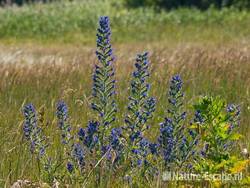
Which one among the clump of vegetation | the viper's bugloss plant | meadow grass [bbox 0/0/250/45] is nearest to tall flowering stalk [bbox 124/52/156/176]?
the clump of vegetation

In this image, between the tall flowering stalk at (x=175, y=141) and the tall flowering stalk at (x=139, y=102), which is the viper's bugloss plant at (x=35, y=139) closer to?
the tall flowering stalk at (x=139, y=102)

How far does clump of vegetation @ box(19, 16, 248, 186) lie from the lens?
3.02 metres

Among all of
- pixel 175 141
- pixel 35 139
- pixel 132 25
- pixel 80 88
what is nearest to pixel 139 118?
pixel 175 141

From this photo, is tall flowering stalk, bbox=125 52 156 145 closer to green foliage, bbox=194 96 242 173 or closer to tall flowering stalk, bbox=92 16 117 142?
tall flowering stalk, bbox=92 16 117 142

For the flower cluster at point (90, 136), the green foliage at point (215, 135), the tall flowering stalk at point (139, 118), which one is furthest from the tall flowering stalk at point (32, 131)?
the green foliage at point (215, 135)

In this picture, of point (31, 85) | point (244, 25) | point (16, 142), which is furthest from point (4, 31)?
point (16, 142)

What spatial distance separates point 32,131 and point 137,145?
1.90ft

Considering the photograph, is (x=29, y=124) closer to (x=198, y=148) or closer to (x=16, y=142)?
(x=16, y=142)

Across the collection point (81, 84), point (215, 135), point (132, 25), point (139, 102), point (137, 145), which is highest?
point (139, 102)

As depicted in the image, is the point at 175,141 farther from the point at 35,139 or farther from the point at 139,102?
the point at 35,139

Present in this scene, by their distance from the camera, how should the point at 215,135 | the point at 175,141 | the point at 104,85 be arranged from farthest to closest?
1. the point at 104,85
2. the point at 175,141
3. the point at 215,135

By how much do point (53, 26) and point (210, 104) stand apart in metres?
16.1

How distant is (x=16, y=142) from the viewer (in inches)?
147

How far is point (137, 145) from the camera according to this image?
3.24 metres
